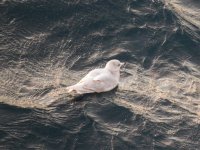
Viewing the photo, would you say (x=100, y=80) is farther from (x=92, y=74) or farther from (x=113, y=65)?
(x=113, y=65)

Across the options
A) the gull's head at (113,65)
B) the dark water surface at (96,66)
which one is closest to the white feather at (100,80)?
the gull's head at (113,65)

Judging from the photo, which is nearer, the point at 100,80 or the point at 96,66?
the point at 100,80

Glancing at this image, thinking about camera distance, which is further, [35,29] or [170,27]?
[170,27]

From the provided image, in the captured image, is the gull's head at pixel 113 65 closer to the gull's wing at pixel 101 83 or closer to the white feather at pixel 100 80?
the white feather at pixel 100 80

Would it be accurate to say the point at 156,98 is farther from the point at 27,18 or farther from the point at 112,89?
the point at 27,18

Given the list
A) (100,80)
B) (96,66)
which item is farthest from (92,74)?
(96,66)

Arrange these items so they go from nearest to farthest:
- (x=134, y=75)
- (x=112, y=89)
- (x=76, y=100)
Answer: (x=76, y=100) → (x=112, y=89) → (x=134, y=75)

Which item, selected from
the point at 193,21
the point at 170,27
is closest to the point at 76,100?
the point at 170,27
